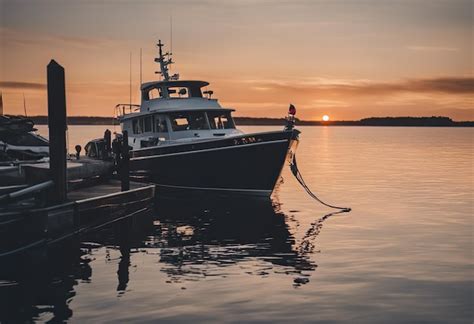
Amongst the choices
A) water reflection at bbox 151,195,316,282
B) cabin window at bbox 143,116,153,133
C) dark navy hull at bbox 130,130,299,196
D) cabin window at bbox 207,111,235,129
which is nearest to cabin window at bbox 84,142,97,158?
cabin window at bbox 143,116,153,133

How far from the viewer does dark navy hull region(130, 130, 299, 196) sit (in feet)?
83.4

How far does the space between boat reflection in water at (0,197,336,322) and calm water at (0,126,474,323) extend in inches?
1.2

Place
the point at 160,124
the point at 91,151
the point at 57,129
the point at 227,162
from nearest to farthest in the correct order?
the point at 57,129 → the point at 227,162 → the point at 160,124 → the point at 91,151

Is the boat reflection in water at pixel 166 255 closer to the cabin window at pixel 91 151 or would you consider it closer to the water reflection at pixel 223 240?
the water reflection at pixel 223 240

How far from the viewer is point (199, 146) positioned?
2577 centimetres

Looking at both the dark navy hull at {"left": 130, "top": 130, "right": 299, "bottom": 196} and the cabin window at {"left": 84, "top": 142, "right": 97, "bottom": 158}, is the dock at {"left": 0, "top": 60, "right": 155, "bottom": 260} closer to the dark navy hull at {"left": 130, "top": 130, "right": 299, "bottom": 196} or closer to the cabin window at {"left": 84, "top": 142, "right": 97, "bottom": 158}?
the dark navy hull at {"left": 130, "top": 130, "right": 299, "bottom": 196}

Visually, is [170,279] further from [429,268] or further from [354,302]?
[429,268]

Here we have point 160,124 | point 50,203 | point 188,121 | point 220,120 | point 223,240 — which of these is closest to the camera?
point 50,203

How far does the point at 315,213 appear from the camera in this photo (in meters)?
23.9

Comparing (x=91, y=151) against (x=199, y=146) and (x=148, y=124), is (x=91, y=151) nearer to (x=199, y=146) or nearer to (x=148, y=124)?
(x=148, y=124)

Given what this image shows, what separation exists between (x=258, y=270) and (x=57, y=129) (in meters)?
5.92

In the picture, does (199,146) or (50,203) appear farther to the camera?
(199,146)

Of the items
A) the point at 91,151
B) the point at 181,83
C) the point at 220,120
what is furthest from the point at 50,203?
the point at 91,151

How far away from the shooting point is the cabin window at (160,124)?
28.6 m
